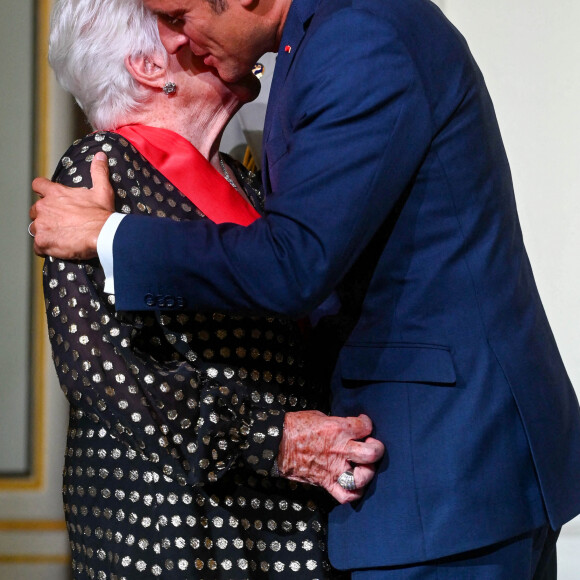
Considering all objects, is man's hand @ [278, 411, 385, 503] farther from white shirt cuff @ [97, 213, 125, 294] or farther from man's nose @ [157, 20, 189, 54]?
man's nose @ [157, 20, 189, 54]

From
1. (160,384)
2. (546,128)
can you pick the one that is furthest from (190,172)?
(546,128)

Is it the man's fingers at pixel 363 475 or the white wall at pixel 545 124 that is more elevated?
the white wall at pixel 545 124

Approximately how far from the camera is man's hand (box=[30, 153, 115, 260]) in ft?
4.24

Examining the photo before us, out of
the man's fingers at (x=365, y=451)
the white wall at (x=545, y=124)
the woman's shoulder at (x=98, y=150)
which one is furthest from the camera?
the white wall at (x=545, y=124)

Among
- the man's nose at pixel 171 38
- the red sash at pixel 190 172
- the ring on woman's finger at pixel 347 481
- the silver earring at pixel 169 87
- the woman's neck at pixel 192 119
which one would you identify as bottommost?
the ring on woman's finger at pixel 347 481

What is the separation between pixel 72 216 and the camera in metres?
1.32

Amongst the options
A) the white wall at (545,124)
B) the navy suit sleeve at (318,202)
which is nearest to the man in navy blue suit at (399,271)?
the navy suit sleeve at (318,202)

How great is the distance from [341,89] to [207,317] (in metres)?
0.45

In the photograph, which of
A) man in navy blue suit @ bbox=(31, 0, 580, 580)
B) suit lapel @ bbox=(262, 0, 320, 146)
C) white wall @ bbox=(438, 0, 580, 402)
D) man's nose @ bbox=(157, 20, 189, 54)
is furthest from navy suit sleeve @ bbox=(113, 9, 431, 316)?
white wall @ bbox=(438, 0, 580, 402)

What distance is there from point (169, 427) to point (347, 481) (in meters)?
0.28

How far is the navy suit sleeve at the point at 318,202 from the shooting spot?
3.93 ft

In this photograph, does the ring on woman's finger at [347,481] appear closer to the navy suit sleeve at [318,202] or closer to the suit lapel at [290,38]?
the navy suit sleeve at [318,202]

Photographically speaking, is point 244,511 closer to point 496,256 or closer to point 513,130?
point 496,256

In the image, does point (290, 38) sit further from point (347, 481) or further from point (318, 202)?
point (347, 481)
